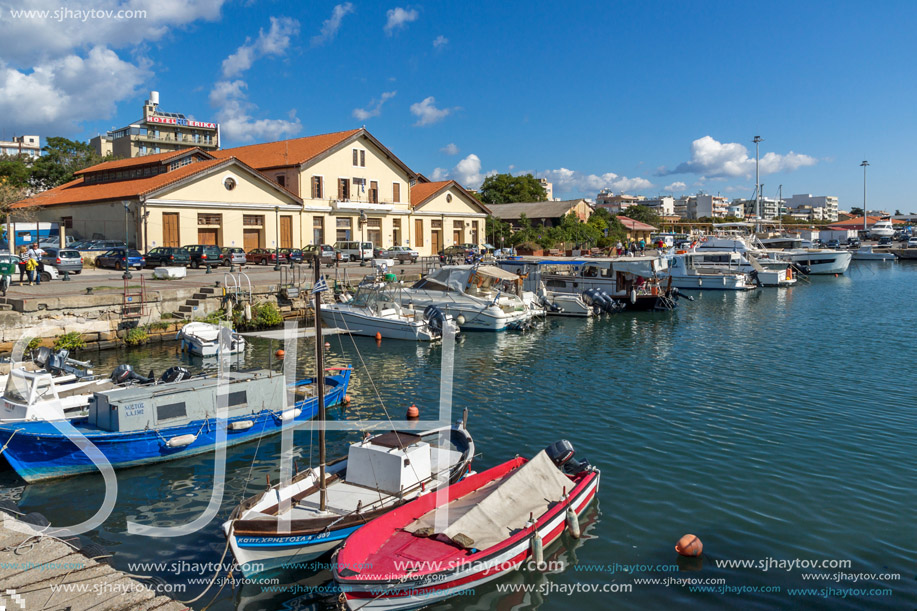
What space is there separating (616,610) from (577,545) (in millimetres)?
1817

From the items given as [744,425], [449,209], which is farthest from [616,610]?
[449,209]

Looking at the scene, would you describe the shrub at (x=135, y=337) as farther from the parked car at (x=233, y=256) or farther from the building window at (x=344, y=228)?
the building window at (x=344, y=228)

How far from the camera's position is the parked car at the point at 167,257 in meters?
41.7

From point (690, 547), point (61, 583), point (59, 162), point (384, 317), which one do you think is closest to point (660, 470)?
point (690, 547)

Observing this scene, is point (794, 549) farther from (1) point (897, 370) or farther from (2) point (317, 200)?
(2) point (317, 200)

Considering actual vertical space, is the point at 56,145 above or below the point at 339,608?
above

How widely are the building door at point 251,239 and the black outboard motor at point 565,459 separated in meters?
41.9

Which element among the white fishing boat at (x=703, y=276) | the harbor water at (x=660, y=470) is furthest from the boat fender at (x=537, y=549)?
the white fishing boat at (x=703, y=276)

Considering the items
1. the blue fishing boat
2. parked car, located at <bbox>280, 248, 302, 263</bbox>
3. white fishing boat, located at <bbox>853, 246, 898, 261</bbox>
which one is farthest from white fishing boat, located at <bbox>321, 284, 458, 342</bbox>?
white fishing boat, located at <bbox>853, 246, 898, 261</bbox>

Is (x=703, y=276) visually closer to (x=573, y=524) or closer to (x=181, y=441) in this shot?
(x=573, y=524)

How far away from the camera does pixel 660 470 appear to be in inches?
596

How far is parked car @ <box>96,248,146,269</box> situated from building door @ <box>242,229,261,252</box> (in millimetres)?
A: 9318

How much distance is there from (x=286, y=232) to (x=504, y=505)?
45475 millimetres

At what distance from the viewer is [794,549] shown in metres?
11.7
